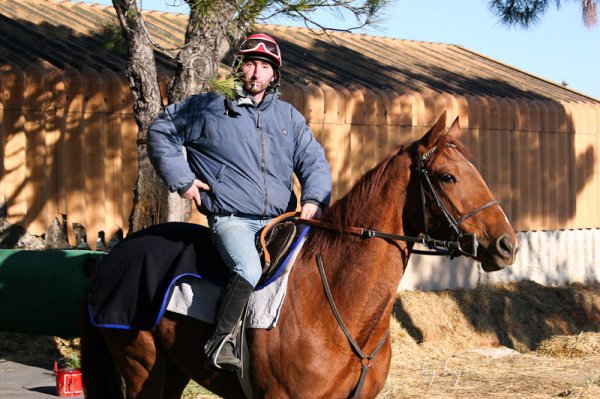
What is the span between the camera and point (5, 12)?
45.9 feet

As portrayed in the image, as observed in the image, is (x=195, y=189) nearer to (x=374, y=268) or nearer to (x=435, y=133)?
(x=374, y=268)

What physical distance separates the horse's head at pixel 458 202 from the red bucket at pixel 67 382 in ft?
13.7

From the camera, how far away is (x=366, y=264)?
479 cm

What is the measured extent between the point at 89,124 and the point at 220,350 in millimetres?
6682

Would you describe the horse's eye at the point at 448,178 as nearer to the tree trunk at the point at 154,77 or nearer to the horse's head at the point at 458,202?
the horse's head at the point at 458,202

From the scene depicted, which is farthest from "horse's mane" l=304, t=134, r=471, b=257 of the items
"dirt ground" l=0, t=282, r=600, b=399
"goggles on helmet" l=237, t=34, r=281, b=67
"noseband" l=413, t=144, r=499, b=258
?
"dirt ground" l=0, t=282, r=600, b=399

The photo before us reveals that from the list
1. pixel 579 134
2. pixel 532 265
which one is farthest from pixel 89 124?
pixel 579 134

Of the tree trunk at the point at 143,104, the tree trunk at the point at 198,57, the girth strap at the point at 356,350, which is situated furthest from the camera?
the tree trunk at the point at 143,104

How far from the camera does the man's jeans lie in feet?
15.7

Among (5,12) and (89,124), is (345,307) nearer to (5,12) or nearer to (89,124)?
(89,124)

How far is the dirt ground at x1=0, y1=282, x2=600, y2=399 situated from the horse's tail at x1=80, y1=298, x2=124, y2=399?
2.25 metres

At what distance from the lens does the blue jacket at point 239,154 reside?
5141 millimetres

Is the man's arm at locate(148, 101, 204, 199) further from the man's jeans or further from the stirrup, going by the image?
the stirrup

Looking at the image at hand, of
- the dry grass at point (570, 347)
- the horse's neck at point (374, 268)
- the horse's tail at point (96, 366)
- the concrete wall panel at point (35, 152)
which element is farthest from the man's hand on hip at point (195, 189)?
the dry grass at point (570, 347)
